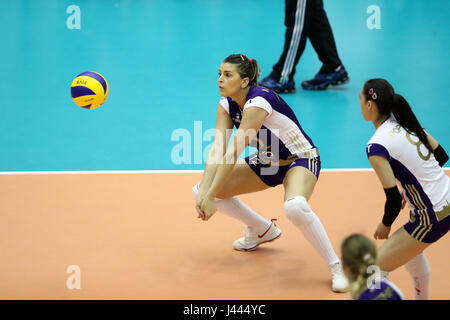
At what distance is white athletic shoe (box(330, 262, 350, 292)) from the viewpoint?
165 inches

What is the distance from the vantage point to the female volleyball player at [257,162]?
4.25 meters

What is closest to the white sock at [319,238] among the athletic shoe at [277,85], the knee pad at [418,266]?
the knee pad at [418,266]

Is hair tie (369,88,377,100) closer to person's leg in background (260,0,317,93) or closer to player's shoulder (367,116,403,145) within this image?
player's shoulder (367,116,403,145)

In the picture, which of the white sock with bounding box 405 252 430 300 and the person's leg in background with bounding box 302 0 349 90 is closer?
the white sock with bounding box 405 252 430 300

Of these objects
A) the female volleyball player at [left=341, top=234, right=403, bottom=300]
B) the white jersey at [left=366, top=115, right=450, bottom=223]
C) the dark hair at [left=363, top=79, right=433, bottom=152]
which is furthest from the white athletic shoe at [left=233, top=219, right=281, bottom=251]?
the female volleyball player at [left=341, top=234, right=403, bottom=300]

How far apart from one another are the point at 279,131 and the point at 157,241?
4.39ft

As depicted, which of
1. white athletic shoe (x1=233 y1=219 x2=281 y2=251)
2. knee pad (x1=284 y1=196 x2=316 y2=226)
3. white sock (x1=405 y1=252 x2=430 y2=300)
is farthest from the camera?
white athletic shoe (x1=233 y1=219 x2=281 y2=251)

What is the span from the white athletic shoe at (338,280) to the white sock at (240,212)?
0.73 m

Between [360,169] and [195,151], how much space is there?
5.82ft

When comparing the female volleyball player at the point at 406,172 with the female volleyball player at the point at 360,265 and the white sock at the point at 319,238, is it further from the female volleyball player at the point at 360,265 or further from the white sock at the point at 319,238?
the female volleyball player at the point at 360,265

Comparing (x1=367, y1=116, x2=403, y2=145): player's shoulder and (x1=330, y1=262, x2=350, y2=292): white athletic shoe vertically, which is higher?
(x1=367, y1=116, x2=403, y2=145): player's shoulder

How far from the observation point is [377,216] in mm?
5391

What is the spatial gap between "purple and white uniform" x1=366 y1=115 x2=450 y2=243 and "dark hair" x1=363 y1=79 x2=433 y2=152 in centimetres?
3
